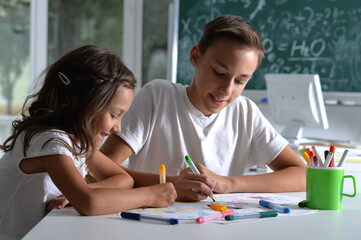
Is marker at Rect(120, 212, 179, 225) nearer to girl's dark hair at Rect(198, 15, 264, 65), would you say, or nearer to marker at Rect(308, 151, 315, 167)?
marker at Rect(308, 151, 315, 167)

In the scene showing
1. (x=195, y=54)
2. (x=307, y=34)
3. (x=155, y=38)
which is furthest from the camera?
(x=155, y=38)

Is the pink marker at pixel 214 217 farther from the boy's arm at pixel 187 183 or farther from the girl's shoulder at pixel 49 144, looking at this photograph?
the girl's shoulder at pixel 49 144

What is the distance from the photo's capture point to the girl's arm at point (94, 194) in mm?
925

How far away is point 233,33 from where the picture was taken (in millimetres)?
1388

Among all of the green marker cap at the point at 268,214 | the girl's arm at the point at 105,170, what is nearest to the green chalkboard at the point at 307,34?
the girl's arm at the point at 105,170

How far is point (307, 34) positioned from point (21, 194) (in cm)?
267

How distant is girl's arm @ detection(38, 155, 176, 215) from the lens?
925 mm

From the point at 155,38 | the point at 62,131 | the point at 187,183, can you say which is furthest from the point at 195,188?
the point at 155,38

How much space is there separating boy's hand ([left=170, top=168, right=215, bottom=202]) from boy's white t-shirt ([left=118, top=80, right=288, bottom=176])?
0.38 m

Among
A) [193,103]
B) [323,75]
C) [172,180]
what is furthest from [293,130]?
[172,180]

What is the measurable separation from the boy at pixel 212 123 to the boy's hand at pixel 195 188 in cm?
23

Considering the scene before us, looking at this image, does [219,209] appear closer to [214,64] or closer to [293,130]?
[214,64]

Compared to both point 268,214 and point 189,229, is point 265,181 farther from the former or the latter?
point 189,229

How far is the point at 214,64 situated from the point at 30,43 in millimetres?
2899
